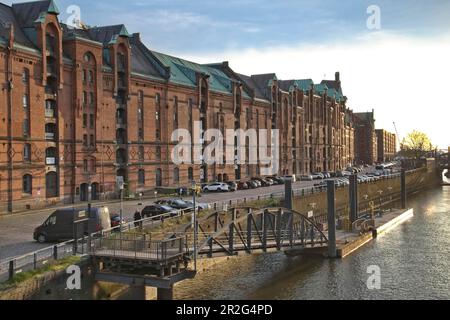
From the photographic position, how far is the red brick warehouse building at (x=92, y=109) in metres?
44.0

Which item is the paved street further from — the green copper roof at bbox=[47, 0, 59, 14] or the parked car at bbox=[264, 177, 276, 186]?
the parked car at bbox=[264, 177, 276, 186]

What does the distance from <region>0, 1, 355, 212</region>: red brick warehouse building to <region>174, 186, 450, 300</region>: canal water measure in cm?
2027

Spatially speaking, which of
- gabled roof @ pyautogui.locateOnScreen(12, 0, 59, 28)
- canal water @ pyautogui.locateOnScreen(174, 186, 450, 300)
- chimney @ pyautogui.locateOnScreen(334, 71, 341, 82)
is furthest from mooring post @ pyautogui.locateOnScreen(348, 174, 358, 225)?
chimney @ pyautogui.locateOnScreen(334, 71, 341, 82)

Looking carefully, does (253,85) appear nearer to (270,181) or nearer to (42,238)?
(270,181)

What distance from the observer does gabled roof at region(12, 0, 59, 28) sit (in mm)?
47375

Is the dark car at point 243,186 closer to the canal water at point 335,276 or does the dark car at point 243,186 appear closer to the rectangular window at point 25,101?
the canal water at point 335,276

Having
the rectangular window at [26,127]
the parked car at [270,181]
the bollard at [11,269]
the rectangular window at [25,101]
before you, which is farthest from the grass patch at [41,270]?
the parked car at [270,181]

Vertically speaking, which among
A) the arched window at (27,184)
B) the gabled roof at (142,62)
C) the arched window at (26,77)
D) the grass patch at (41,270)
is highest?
the gabled roof at (142,62)

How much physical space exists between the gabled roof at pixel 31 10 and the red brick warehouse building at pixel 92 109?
0.35ft

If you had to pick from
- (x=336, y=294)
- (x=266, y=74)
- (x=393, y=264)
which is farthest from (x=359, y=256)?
(x=266, y=74)

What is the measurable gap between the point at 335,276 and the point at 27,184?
26578 millimetres

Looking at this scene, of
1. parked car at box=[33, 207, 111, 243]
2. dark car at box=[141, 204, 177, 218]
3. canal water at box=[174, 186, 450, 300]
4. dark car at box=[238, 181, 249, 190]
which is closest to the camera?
canal water at box=[174, 186, 450, 300]

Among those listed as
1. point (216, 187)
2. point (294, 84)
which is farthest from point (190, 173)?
point (294, 84)
